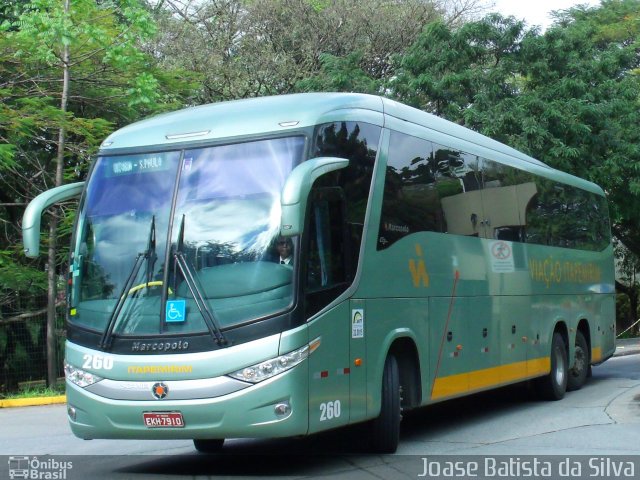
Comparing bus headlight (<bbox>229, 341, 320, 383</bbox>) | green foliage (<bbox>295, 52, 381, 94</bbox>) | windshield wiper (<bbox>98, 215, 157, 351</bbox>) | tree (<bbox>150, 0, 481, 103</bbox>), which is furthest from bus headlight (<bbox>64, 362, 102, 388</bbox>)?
tree (<bbox>150, 0, 481, 103</bbox>)

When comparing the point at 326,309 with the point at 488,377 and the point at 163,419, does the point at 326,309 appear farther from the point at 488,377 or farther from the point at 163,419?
the point at 488,377

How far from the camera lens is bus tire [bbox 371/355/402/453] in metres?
9.80

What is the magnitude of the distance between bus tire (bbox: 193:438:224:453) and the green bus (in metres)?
0.02

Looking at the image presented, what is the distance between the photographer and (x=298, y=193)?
7.70 metres

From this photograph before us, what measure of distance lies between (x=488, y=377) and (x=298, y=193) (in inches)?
228

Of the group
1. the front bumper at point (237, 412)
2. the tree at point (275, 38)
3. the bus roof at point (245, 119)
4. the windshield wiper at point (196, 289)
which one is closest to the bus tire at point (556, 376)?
the bus roof at point (245, 119)

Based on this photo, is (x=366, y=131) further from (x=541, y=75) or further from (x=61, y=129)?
(x=541, y=75)

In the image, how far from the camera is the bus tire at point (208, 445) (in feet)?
34.3

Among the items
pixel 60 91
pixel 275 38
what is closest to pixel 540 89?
pixel 275 38

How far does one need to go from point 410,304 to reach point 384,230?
3.29 ft

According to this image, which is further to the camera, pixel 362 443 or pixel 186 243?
pixel 362 443

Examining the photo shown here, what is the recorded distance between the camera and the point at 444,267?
11492mm

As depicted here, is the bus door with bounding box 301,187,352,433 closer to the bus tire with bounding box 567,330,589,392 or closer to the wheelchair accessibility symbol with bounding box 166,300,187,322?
the wheelchair accessibility symbol with bounding box 166,300,187,322

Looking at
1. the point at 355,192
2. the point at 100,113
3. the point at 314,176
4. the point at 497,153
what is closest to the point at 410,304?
the point at 355,192
